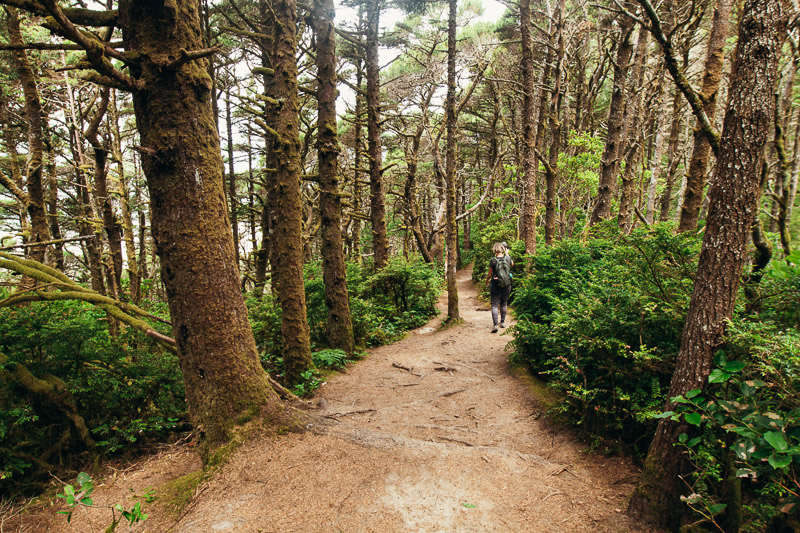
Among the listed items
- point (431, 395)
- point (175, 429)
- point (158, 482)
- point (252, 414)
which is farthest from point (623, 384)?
point (175, 429)

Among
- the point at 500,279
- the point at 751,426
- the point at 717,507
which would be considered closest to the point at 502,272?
the point at 500,279

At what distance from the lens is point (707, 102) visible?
15.3ft

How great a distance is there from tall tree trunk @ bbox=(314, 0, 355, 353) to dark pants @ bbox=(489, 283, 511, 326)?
12.8ft

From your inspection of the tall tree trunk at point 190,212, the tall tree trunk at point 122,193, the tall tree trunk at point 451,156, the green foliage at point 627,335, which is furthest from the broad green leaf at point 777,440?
the tall tree trunk at point 122,193

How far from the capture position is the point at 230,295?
3.47m

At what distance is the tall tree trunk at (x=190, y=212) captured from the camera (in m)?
3.18

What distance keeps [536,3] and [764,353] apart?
1685cm

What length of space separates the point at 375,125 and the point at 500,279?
6.32 m

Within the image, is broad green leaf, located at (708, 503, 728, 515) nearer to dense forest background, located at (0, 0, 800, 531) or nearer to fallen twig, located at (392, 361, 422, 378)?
dense forest background, located at (0, 0, 800, 531)

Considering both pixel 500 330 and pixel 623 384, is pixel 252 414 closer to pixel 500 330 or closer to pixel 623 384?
pixel 623 384

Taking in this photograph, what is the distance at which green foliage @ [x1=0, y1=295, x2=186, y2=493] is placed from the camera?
3799 mm

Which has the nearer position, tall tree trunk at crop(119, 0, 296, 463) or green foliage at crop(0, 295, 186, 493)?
tall tree trunk at crop(119, 0, 296, 463)

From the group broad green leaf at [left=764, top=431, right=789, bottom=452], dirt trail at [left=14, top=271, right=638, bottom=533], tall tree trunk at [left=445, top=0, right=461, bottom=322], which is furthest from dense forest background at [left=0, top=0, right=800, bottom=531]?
tall tree trunk at [left=445, top=0, right=461, bottom=322]

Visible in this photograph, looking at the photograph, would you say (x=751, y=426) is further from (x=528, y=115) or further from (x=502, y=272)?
(x=528, y=115)
